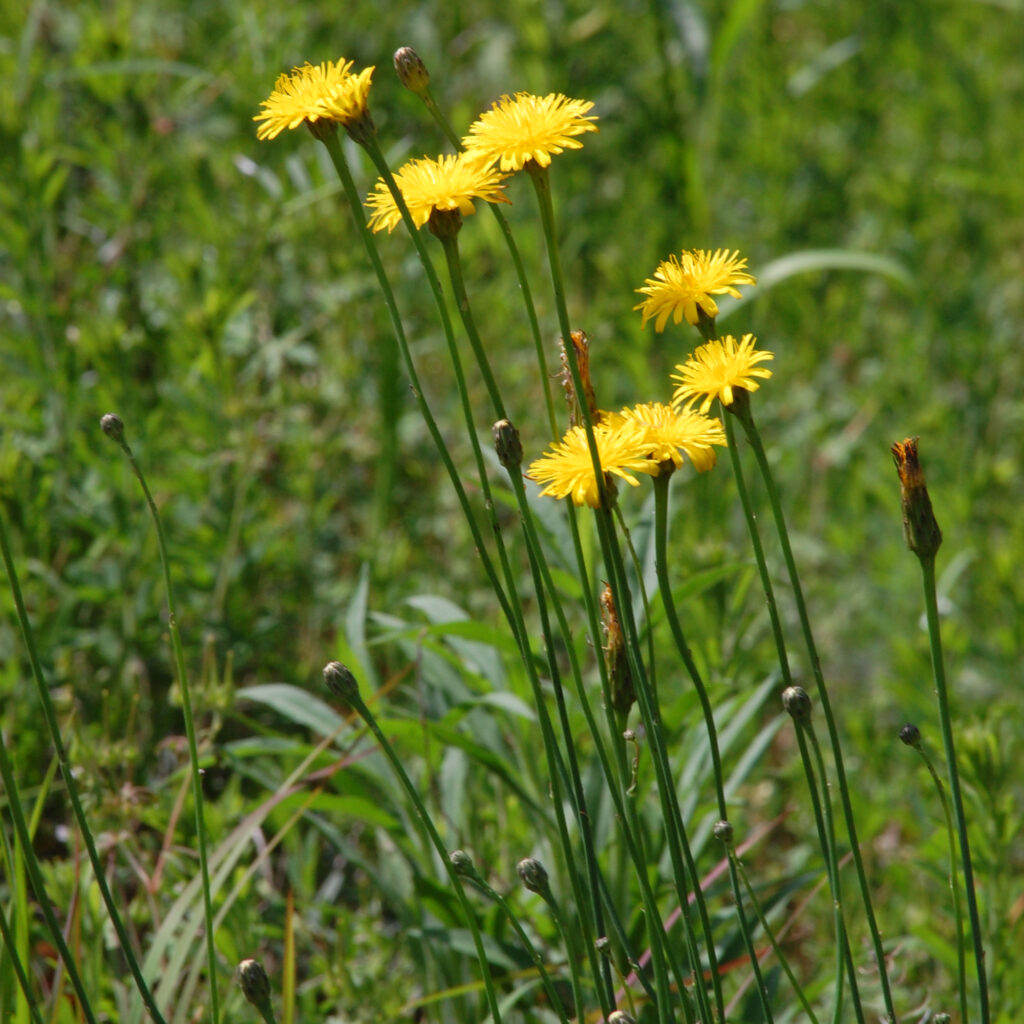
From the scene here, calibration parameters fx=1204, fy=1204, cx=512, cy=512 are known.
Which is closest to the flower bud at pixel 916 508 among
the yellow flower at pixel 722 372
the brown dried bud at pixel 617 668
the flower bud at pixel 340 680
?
the yellow flower at pixel 722 372

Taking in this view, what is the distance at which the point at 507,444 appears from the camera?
1019mm

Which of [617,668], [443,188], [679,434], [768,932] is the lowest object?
[768,932]

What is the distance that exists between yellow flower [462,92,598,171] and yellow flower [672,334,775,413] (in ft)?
0.70

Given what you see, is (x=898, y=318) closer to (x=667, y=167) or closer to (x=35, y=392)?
(x=667, y=167)

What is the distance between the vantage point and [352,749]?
1.76 metres

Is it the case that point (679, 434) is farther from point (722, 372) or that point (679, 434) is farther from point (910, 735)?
point (910, 735)

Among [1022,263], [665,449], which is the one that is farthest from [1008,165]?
[665,449]

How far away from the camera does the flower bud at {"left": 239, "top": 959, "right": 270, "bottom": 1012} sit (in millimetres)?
1038

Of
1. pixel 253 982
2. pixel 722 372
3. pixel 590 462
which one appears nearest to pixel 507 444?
pixel 590 462

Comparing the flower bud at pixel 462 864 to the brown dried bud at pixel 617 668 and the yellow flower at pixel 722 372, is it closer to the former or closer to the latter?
the brown dried bud at pixel 617 668

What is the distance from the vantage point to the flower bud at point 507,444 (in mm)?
1009

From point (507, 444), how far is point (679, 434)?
153 mm

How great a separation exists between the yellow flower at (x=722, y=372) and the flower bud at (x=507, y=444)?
0.15 meters

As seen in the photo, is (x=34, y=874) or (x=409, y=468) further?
(x=409, y=468)
